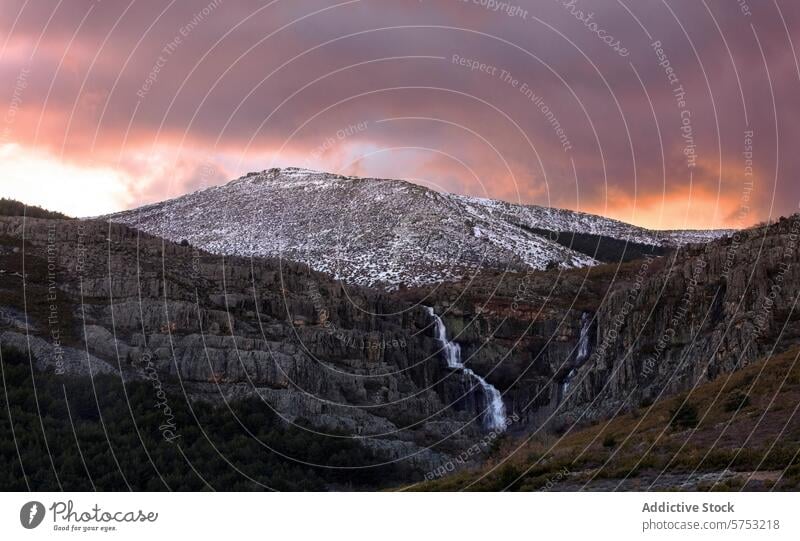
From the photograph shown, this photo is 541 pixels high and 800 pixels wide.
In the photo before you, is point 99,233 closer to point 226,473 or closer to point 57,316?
point 57,316

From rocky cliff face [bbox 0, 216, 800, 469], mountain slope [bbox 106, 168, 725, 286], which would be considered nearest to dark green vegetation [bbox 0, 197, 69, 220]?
rocky cliff face [bbox 0, 216, 800, 469]

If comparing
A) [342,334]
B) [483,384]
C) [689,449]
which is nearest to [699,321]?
[483,384]

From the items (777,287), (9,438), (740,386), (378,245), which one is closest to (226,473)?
(9,438)

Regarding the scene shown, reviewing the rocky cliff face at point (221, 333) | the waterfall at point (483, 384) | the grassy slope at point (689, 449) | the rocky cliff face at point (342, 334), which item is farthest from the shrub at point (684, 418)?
the waterfall at point (483, 384)

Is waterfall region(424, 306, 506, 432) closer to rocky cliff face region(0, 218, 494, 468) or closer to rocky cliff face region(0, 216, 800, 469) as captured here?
rocky cliff face region(0, 216, 800, 469)

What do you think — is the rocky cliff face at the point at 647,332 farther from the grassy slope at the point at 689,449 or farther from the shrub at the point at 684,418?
the shrub at the point at 684,418

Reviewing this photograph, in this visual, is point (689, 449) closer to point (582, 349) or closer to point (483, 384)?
point (483, 384)
